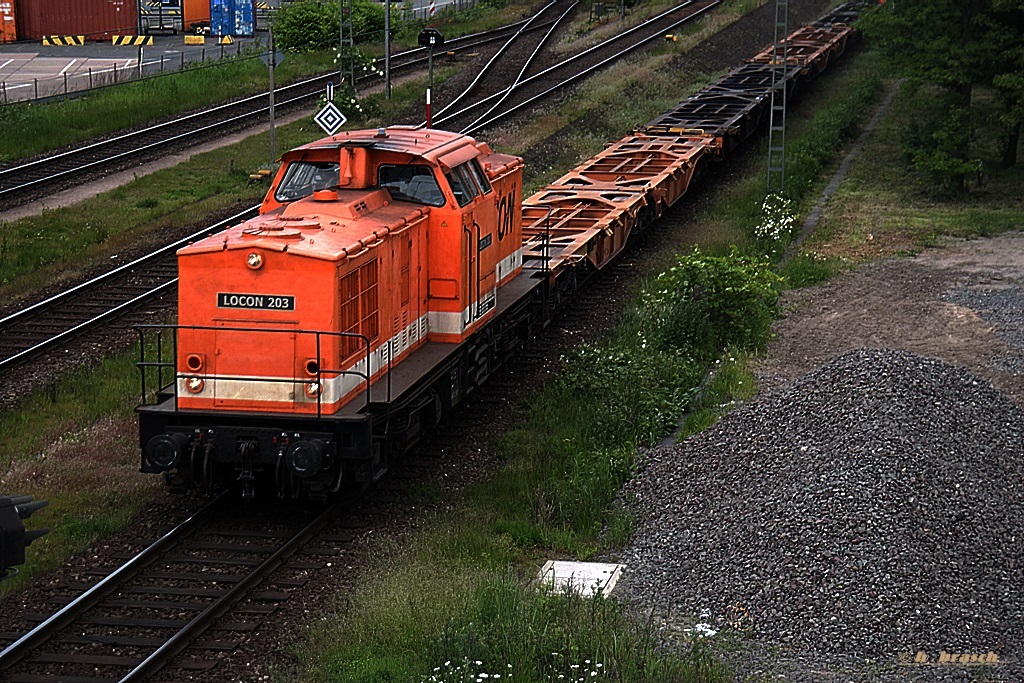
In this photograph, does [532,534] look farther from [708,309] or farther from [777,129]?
[777,129]

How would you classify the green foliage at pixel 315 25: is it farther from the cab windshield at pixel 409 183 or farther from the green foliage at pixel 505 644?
the green foliage at pixel 505 644

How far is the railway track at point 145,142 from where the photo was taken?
28422 millimetres

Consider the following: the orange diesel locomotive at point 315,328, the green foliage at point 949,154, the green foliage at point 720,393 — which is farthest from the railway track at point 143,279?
the green foliage at point 949,154

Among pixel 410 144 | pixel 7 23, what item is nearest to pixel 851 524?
pixel 410 144

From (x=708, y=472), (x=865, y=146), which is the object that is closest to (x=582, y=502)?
(x=708, y=472)

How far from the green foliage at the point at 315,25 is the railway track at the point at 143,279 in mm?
7026

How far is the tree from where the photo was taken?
26.4 m

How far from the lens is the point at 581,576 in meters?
10.9

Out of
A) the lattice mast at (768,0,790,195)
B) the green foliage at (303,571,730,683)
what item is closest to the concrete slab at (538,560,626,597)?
the green foliage at (303,571,730,683)

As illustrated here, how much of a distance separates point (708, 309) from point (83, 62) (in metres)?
37.9

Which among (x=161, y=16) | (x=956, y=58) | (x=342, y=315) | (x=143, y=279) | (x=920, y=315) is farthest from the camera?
(x=161, y=16)

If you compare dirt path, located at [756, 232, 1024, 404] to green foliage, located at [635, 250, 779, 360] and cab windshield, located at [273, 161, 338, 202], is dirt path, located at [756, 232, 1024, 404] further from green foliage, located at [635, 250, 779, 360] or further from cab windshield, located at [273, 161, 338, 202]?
cab windshield, located at [273, 161, 338, 202]

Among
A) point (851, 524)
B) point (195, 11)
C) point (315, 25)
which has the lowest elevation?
point (851, 524)

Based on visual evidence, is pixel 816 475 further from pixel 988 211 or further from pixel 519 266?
pixel 988 211
